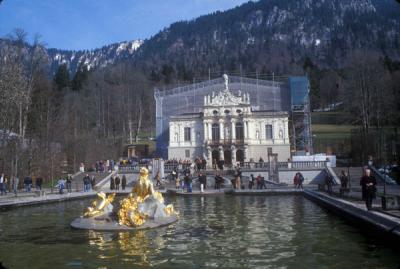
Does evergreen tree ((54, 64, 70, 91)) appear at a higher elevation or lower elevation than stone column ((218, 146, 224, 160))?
higher

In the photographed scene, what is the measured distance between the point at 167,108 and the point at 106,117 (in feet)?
68.3

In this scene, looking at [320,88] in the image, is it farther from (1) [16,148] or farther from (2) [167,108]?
(1) [16,148]

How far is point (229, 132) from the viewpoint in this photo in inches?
2331

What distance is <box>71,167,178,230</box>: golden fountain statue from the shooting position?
1388 centimetres

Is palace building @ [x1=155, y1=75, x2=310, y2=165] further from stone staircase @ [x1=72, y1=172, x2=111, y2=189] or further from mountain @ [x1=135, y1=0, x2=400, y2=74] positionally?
Result: mountain @ [x1=135, y1=0, x2=400, y2=74]

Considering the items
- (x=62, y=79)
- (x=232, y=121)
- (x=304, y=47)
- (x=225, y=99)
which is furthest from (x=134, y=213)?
(x=304, y=47)

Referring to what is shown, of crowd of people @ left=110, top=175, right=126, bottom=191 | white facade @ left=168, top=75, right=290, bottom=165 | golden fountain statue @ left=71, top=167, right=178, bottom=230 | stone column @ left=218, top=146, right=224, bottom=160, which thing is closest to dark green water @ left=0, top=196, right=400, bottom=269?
golden fountain statue @ left=71, top=167, right=178, bottom=230

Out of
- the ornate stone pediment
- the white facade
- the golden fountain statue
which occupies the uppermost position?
the ornate stone pediment

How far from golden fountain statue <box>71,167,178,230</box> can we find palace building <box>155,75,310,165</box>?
41753 millimetres

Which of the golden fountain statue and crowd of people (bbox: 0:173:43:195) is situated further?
crowd of people (bbox: 0:173:43:195)

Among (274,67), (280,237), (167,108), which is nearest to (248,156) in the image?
(167,108)

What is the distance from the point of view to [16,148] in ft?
111

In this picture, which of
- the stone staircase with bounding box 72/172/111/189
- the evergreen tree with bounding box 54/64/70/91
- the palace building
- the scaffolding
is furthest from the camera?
the evergreen tree with bounding box 54/64/70/91

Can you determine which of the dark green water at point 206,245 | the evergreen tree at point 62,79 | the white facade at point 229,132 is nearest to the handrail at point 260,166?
the white facade at point 229,132
